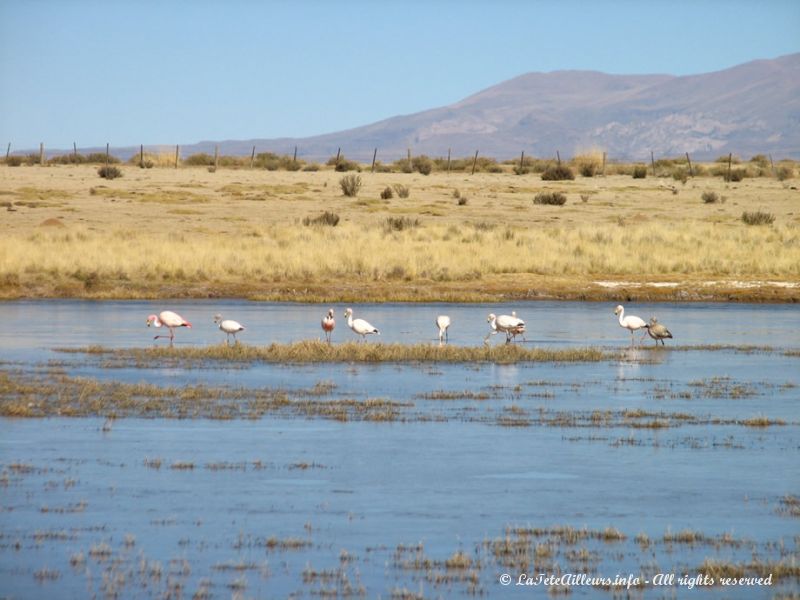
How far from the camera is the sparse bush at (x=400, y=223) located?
42647 millimetres

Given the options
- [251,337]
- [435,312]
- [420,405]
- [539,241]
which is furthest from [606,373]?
[539,241]

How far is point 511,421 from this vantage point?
15211 millimetres

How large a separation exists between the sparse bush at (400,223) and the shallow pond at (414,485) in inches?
881

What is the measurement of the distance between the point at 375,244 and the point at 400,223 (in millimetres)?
5399

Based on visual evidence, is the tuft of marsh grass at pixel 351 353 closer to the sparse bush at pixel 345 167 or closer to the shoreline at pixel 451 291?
the shoreline at pixel 451 291

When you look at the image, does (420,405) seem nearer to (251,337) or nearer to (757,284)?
(251,337)

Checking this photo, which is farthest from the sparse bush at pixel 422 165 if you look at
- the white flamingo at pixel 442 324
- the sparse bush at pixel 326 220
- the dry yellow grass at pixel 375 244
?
the white flamingo at pixel 442 324

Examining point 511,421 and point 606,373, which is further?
point 606,373

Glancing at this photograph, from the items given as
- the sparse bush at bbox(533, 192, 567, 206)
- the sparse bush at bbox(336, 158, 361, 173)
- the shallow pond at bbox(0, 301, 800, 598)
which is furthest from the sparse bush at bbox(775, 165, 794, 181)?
the shallow pond at bbox(0, 301, 800, 598)

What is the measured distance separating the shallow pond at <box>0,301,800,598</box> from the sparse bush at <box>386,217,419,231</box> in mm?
22381

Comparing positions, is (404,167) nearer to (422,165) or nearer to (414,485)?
(422,165)

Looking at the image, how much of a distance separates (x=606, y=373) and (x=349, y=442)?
22.9 ft

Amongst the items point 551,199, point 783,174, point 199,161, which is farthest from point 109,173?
point 783,174

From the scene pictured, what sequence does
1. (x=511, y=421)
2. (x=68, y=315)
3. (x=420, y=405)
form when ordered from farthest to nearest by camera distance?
(x=68, y=315) < (x=420, y=405) < (x=511, y=421)
